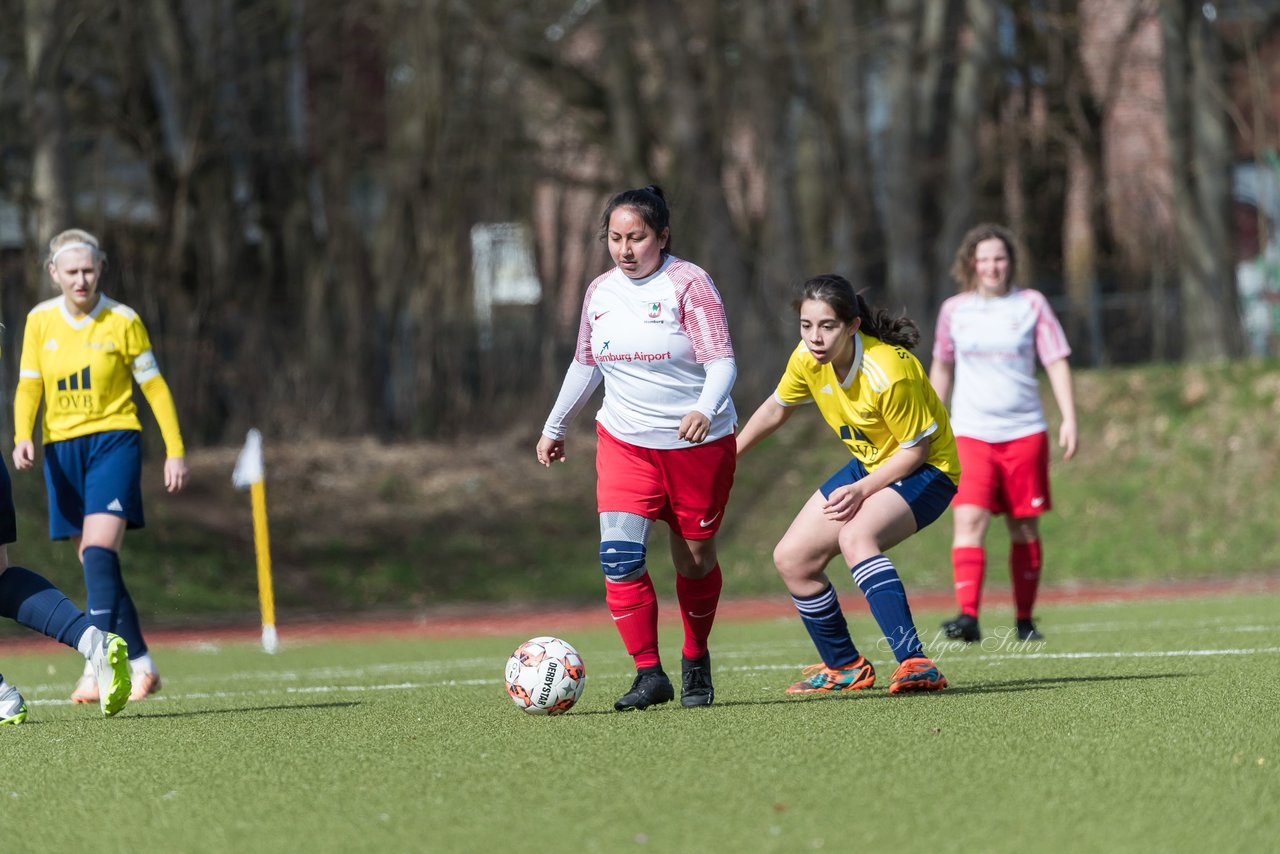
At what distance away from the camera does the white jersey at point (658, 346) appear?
6.61 m

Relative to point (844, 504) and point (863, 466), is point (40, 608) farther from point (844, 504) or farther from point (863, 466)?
point (863, 466)

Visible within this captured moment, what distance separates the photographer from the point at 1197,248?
70.3 ft

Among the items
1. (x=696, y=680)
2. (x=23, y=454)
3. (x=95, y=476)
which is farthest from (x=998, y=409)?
(x=23, y=454)

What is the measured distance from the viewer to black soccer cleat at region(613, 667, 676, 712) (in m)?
6.74

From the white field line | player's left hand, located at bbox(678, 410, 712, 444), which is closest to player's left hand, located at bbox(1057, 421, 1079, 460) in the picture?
the white field line

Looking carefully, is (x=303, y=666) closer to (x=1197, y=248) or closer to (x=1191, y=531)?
(x=1191, y=531)

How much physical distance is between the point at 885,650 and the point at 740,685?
1.91 metres

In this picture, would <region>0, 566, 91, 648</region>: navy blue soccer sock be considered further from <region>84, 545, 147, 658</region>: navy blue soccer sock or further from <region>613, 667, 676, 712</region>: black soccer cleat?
<region>613, 667, 676, 712</region>: black soccer cleat

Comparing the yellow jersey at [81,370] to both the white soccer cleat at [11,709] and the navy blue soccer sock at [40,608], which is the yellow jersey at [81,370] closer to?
the navy blue soccer sock at [40,608]

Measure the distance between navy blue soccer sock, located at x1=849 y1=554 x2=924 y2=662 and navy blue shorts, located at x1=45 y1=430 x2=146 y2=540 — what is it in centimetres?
323

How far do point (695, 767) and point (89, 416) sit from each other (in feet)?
12.9

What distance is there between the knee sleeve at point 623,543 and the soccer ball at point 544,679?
352 mm

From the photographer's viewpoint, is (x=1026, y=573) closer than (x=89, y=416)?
No

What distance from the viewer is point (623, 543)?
667 centimetres
